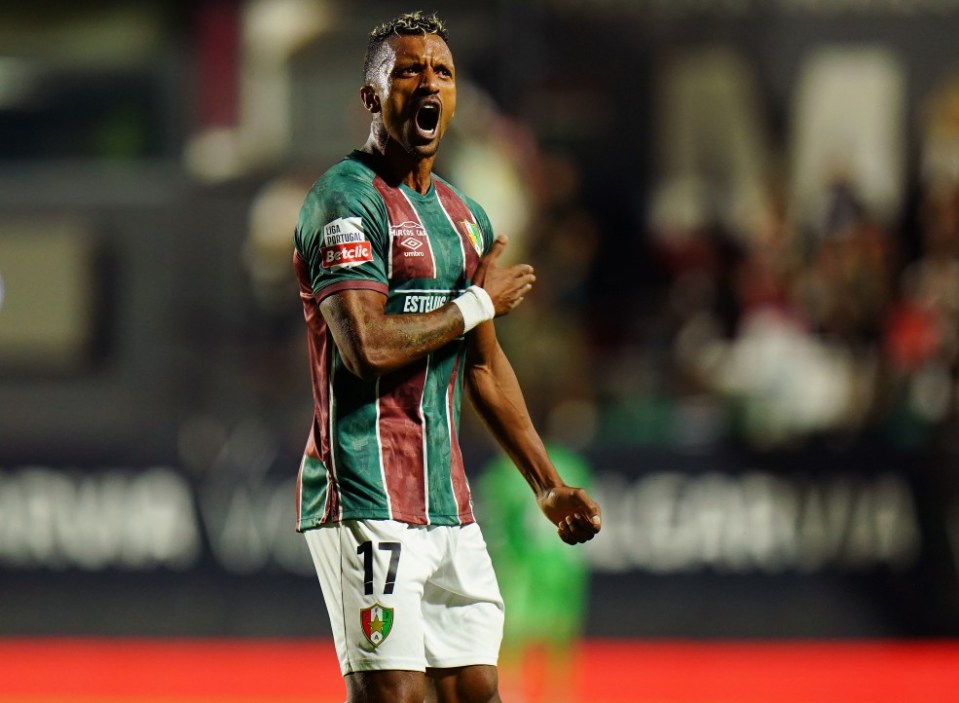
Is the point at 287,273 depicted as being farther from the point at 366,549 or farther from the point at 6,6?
the point at 366,549

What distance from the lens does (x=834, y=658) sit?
991 centimetres

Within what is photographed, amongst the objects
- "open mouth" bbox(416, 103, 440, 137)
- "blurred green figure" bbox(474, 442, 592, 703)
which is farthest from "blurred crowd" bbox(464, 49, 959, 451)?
"open mouth" bbox(416, 103, 440, 137)

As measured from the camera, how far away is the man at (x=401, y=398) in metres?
3.93

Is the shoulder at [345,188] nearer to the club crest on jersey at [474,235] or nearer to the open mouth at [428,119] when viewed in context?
the open mouth at [428,119]

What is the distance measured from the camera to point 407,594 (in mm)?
3979

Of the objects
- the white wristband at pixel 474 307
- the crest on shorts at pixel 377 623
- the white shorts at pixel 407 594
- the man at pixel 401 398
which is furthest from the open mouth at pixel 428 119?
the crest on shorts at pixel 377 623

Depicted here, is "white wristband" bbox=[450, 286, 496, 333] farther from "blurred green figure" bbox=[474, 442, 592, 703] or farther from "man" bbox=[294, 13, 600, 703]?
"blurred green figure" bbox=[474, 442, 592, 703]

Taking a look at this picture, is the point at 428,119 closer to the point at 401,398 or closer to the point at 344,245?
the point at 344,245

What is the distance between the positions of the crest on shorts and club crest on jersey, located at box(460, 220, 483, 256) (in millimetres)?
983

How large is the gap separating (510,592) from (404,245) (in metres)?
4.42

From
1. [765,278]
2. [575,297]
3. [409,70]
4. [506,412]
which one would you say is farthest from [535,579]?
[409,70]

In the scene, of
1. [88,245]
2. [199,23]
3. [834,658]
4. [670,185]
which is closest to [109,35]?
[199,23]

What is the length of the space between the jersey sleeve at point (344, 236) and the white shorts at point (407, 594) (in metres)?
0.62

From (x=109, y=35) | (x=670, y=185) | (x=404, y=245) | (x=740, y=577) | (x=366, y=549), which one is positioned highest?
(x=109, y=35)
